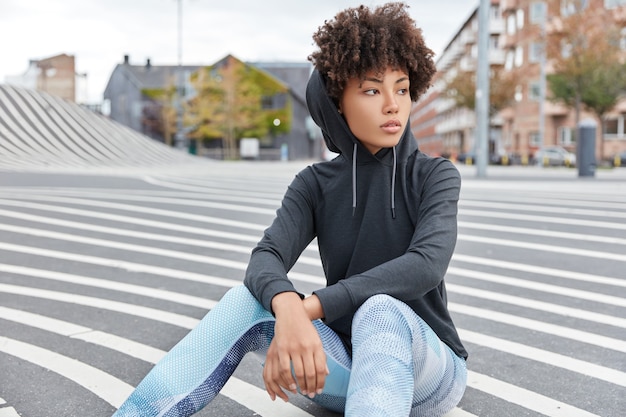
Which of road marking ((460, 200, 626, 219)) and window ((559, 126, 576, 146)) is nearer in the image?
road marking ((460, 200, 626, 219))

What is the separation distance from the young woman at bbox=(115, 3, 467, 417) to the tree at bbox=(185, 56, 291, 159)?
194ft

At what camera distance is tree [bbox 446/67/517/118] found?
50.9 meters

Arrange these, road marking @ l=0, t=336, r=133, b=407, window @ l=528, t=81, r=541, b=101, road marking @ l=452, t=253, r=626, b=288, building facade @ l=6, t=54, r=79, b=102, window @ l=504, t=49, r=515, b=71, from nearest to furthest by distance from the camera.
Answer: road marking @ l=0, t=336, r=133, b=407, road marking @ l=452, t=253, r=626, b=288, building facade @ l=6, t=54, r=79, b=102, window @ l=528, t=81, r=541, b=101, window @ l=504, t=49, r=515, b=71

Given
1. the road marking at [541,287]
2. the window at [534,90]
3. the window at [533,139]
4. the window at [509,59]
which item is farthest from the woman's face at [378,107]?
the window at [509,59]

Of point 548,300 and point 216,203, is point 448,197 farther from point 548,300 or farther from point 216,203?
point 216,203

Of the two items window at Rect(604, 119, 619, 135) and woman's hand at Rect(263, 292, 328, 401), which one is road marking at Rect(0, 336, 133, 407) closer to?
woman's hand at Rect(263, 292, 328, 401)

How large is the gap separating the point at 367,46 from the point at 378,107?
0.65ft

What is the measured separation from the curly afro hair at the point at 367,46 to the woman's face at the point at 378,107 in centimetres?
3

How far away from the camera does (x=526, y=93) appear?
59.6 meters

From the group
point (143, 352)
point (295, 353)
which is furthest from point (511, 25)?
point (295, 353)

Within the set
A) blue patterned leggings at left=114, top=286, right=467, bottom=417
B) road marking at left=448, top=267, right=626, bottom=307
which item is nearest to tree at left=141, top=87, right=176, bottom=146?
road marking at left=448, top=267, right=626, bottom=307

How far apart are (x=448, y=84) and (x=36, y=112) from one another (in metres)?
28.2

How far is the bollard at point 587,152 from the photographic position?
21.9 m

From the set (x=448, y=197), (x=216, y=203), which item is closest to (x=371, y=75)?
(x=448, y=197)
